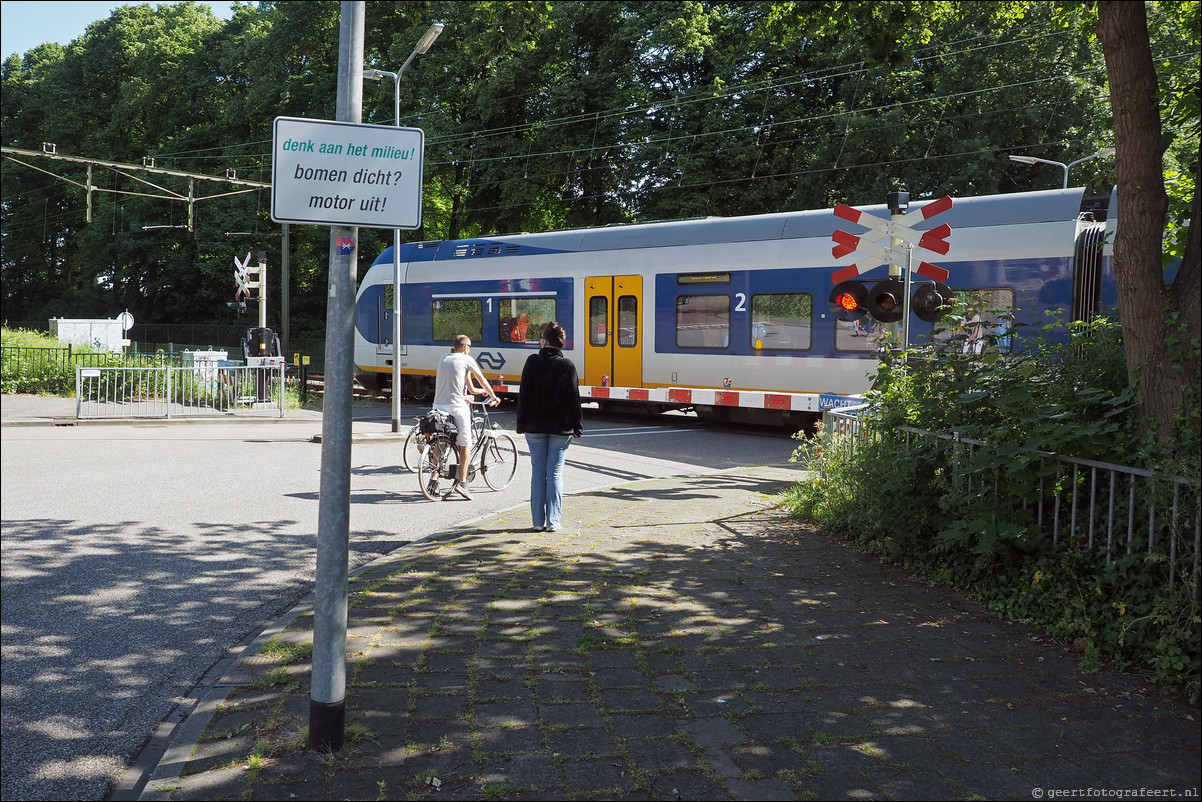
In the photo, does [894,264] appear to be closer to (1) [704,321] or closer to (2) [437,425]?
(2) [437,425]

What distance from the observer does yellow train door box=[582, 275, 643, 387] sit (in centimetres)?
1817

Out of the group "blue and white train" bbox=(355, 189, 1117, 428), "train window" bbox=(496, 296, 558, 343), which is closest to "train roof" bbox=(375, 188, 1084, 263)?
"blue and white train" bbox=(355, 189, 1117, 428)

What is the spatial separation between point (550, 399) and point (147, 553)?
3188 mm

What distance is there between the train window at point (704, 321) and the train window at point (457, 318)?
17.7 ft

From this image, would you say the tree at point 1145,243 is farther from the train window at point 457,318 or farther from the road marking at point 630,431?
the train window at point 457,318

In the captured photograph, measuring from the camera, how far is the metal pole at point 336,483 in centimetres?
374

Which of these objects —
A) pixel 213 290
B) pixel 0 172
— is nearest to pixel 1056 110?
pixel 213 290

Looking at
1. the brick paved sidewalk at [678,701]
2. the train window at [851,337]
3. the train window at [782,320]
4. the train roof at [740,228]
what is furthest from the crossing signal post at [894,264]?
the train window at [782,320]

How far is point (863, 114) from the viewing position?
25.4 metres

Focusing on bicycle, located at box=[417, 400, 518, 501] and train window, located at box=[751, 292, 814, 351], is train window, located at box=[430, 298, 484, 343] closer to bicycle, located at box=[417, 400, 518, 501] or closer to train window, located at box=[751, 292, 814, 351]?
train window, located at box=[751, 292, 814, 351]

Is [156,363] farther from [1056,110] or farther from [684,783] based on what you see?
[1056,110]

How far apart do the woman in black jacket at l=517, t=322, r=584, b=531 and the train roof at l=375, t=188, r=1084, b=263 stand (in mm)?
7980

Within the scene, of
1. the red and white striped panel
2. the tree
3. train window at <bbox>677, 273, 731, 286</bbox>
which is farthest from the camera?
train window at <bbox>677, 273, 731, 286</bbox>

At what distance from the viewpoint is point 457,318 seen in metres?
21.6
